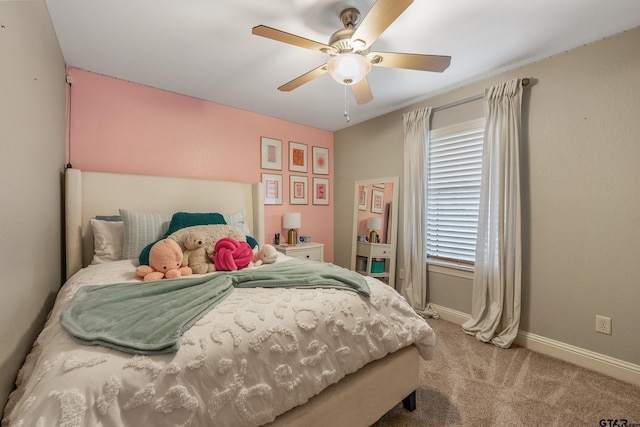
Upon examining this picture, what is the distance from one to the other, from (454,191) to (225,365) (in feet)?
8.60

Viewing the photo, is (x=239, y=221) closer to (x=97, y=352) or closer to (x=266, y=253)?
(x=266, y=253)

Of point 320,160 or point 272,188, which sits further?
point 320,160

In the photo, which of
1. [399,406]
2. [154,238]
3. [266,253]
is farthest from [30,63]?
[399,406]

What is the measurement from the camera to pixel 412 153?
2984 millimetres

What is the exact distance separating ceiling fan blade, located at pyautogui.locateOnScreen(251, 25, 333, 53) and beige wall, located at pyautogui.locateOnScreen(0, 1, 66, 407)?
1007 millimetres

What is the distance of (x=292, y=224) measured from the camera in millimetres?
3467

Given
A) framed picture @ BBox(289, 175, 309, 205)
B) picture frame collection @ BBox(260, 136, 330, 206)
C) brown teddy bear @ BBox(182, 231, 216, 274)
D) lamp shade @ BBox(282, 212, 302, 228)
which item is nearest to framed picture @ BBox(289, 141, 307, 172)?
picture frame collection @ BBox(260, 136, 330, 206)

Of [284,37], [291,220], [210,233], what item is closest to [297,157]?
[291,220]

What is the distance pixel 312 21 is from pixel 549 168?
6.97 ft

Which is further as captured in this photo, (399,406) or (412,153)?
(412,153)

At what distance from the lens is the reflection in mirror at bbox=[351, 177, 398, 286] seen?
324cm

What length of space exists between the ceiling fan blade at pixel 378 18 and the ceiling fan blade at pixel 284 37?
0.20 meters

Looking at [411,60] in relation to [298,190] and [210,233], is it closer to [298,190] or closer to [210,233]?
[210,233]

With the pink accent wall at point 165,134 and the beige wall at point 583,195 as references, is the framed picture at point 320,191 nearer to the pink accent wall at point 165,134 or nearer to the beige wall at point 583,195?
the pink accent wall at point 165,134
